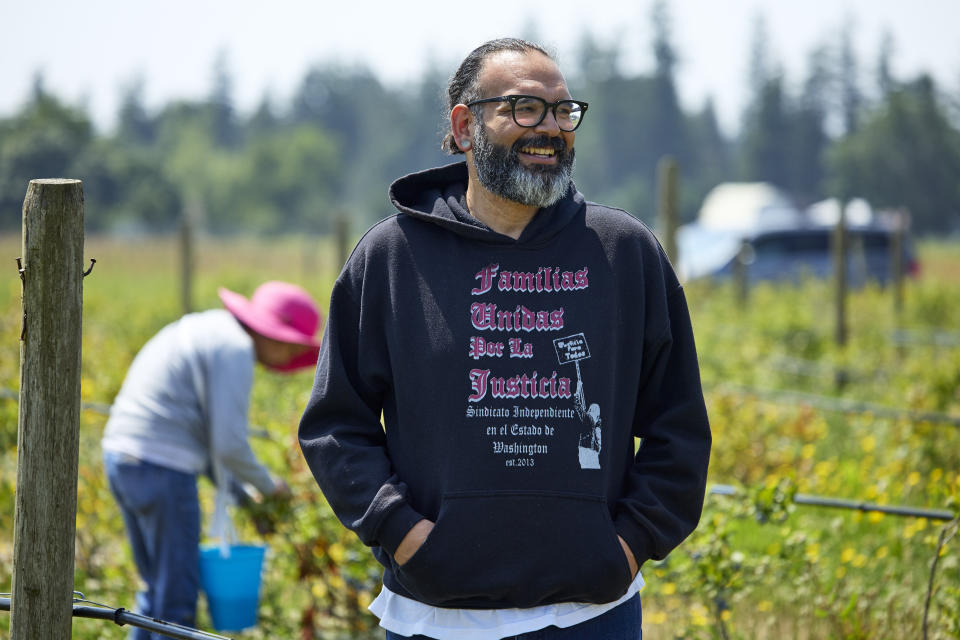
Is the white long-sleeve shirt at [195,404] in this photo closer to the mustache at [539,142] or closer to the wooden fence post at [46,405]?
the wooden fence post at [46,405]

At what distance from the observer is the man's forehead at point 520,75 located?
2.11m

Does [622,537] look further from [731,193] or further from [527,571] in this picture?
[731,193]

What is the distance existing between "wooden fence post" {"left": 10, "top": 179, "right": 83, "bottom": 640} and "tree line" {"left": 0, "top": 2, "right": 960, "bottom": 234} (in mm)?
40848

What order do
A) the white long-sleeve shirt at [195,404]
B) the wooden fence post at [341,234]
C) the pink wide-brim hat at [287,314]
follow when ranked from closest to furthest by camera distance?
the white long-sleeve shirt at [195,404] → the pink wide-brim hat at [287,314] → the wooden fence post at [341,234]

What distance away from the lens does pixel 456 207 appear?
2.14 meters

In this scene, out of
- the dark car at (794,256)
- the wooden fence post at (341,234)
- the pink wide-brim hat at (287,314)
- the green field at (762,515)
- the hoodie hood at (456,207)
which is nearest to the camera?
the hoodie hood at (456,207)

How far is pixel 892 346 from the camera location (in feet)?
34.3

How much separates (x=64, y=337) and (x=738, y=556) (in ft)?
6.56

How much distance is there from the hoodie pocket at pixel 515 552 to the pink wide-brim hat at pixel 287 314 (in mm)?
1759

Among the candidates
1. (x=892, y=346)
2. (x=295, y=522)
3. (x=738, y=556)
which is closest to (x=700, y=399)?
(x=738, y=556)

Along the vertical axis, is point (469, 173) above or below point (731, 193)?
below

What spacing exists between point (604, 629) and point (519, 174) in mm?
908

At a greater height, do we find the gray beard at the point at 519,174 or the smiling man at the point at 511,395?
the gray beard at the point at 519,174

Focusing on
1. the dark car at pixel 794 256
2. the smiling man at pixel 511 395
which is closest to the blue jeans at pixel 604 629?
the smiling man at pixel 511 395
